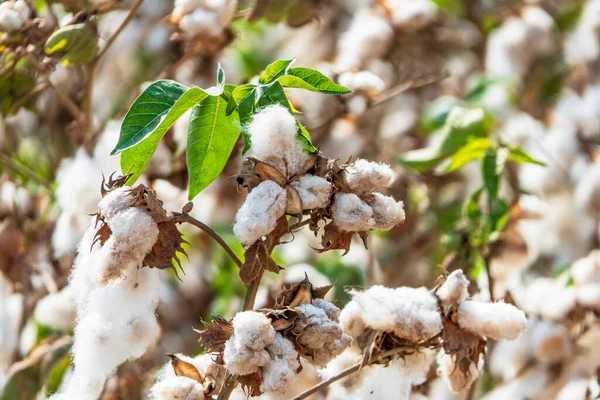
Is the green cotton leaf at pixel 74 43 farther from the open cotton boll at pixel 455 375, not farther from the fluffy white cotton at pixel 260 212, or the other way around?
the open cotton boll at pixel 455 375

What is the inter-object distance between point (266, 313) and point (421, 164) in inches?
28.7

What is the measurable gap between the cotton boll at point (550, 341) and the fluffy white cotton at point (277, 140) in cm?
78

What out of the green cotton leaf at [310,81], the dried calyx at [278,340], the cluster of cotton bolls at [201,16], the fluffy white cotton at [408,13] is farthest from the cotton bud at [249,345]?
the fluffy white cotton at [408,13]

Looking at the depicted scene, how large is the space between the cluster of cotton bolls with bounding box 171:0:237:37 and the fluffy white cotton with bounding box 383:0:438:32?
0.51m

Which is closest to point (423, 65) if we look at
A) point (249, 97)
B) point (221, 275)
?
point (221, 275)

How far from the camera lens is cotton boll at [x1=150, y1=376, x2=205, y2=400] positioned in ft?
2.64

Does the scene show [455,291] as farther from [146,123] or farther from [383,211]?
[146,123]

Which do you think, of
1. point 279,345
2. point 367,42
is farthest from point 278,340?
point 367,42

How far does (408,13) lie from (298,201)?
1032mm

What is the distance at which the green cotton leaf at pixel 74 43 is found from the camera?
1089 mm

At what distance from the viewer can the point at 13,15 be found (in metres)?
1.09

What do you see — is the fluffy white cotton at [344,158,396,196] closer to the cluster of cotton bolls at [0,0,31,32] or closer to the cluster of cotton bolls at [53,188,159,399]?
the cluster of cotton bolls at [53,188,159,399]

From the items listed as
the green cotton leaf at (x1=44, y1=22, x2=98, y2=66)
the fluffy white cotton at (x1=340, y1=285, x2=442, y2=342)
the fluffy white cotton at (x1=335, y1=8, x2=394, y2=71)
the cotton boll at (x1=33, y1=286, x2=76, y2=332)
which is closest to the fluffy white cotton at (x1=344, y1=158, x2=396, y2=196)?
the fluffy white cotton at (x1=340, y1=285, x2=442, y2=342)

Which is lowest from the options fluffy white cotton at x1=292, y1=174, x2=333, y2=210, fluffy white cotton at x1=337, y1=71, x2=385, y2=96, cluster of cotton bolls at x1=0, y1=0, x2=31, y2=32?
fluffy white cotton at x1=337, y1=71, x2=385, y2=96
